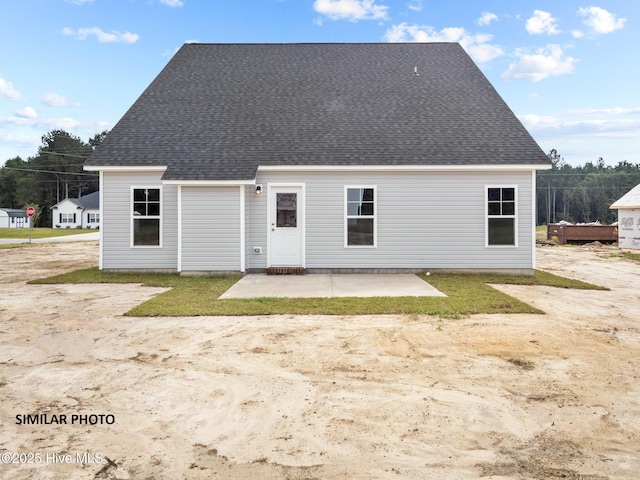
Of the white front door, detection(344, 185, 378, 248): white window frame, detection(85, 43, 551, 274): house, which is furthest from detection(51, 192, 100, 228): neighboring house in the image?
detection(344, 185, 378, 248): white window frame

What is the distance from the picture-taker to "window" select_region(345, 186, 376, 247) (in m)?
11.7

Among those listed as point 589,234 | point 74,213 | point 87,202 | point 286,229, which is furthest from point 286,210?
point 74,213

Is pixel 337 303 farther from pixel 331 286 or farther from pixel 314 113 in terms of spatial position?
pixel 314 113

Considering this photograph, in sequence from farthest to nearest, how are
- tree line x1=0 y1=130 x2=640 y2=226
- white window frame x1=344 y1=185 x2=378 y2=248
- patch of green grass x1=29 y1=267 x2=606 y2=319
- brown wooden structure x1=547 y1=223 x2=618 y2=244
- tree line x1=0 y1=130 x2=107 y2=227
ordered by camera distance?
tree line x1=0 y1=130 x2=640 y2=226, tree line x1=0 y1=130 x2=107 y2=227, brown wooden structure x1=547 y1=223 x2=618 y2=244, white window frame x1=344 y1=185 x2=378 y2=248, patch of green grass x1=29 y1=267 x2=606 y2=319

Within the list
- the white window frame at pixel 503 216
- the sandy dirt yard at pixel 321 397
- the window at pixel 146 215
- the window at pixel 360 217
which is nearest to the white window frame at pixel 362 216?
the window at pixel 360 217

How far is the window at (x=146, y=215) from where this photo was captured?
1168 centimetres

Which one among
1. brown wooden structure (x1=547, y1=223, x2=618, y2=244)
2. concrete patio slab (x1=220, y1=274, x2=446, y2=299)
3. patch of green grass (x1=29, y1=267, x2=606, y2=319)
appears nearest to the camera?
patch of green grass (x1=29, y1=267, x2=606, y2=319)

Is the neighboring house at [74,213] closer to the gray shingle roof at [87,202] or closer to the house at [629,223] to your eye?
the gray shingle roof at [87,202]

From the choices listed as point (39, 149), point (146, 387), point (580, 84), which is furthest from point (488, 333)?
point (39, 149)

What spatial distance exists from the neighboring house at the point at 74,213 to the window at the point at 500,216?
57.0 meters

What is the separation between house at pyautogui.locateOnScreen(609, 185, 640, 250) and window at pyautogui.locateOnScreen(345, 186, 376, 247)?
60.9 feet

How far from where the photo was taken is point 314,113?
12.9 metres

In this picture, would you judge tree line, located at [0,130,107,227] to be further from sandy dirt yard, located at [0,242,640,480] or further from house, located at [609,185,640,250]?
sandy dirt yard, located at [0,242,640,480]

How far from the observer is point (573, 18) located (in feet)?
53.6
